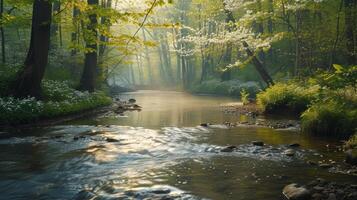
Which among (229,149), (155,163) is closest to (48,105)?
(155,163)

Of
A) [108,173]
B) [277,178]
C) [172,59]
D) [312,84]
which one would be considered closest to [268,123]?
[312,84]

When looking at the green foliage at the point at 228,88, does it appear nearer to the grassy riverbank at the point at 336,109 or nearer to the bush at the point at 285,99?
the bush at the point at 285,99

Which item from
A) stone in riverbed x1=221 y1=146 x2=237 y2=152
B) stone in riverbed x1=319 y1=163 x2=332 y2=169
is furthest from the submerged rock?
stone in riverbed x1=319 y1=163 x2=332 y2=169

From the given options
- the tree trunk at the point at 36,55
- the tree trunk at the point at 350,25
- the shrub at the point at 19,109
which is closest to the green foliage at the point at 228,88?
the tree trunk at the point at 350,25

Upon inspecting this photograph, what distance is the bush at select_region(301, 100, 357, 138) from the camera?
12353mm

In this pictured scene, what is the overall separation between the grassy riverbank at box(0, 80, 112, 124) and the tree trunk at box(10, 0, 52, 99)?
0.85 m

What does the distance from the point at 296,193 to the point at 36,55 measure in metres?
13.8

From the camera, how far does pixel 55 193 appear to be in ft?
23.5

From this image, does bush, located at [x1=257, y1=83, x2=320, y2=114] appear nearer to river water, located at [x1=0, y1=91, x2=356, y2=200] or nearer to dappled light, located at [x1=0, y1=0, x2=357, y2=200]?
dappled light, located at [x1=0, y1=0, x2=357, y2=200]

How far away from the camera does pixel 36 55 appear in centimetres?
1711

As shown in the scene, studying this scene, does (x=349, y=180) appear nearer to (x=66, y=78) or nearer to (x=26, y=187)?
(x=26, y=187)

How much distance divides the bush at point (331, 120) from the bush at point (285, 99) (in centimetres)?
476

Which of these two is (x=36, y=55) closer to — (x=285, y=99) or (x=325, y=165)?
(x=285, y=99)

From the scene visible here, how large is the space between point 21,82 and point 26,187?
1038cm
